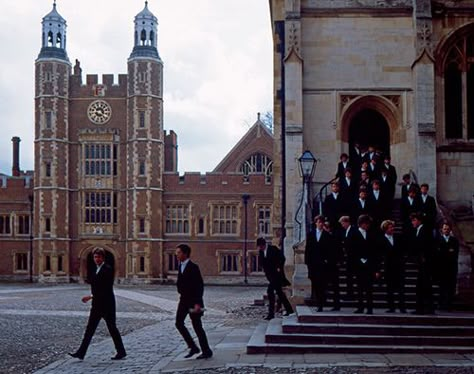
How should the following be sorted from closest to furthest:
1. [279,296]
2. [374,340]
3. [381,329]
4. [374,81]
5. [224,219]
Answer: [374,340] < [381,329] < [279,296] < [374,81] < [224,219]

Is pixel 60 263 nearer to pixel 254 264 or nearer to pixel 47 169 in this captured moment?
pixel 47 169

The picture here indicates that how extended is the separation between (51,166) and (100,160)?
9.57 feet

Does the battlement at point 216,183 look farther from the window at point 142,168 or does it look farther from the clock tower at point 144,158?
the window at point 142,168

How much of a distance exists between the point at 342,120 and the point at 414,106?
5.42 feet

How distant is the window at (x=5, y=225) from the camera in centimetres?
4978

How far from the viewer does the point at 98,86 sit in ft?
163

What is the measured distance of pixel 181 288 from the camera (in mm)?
10352

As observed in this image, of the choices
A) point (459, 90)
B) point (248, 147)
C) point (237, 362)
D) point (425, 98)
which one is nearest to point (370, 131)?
point (425, 98)

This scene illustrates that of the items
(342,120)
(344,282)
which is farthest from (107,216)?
(344,282)

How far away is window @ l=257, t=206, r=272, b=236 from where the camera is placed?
48.9 metres

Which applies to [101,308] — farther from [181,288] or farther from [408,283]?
[408,283]

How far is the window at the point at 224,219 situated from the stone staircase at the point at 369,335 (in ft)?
122

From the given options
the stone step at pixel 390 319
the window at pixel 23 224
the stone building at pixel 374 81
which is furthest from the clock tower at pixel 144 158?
the stone step at pixel 390 319

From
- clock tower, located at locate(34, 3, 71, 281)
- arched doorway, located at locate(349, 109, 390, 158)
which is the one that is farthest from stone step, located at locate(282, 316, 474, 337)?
clock tower, located at locate(34, 3, 71, 281)
